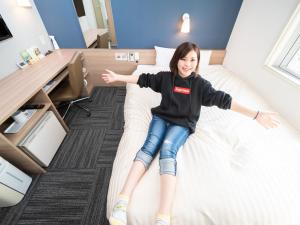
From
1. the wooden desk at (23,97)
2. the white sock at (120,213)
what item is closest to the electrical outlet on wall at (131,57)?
the wooden desk at (23,97)

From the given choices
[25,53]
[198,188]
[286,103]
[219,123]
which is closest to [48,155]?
[25,53]

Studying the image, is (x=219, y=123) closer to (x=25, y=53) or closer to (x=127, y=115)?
(x=127, y=115)

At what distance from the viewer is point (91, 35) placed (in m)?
2.40

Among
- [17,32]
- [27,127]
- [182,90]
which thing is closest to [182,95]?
[182,90]

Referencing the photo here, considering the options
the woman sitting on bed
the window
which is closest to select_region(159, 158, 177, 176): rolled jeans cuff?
the woman sitting on bed

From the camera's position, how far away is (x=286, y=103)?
52.9 inches

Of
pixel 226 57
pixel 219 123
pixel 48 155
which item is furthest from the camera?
pixel 226 57

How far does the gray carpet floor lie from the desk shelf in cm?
46

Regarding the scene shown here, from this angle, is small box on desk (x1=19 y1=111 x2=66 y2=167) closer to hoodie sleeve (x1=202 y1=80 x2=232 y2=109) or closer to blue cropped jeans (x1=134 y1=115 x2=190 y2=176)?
blue cropped jeans (x1=134 y1=115 x2=190 y2=176)

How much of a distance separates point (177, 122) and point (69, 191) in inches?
45.8

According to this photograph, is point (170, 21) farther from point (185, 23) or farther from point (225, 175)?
point (225, 175)

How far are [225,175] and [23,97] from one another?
163 cm

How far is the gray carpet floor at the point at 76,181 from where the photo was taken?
46.3 inches

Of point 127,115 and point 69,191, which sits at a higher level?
point 127,115
